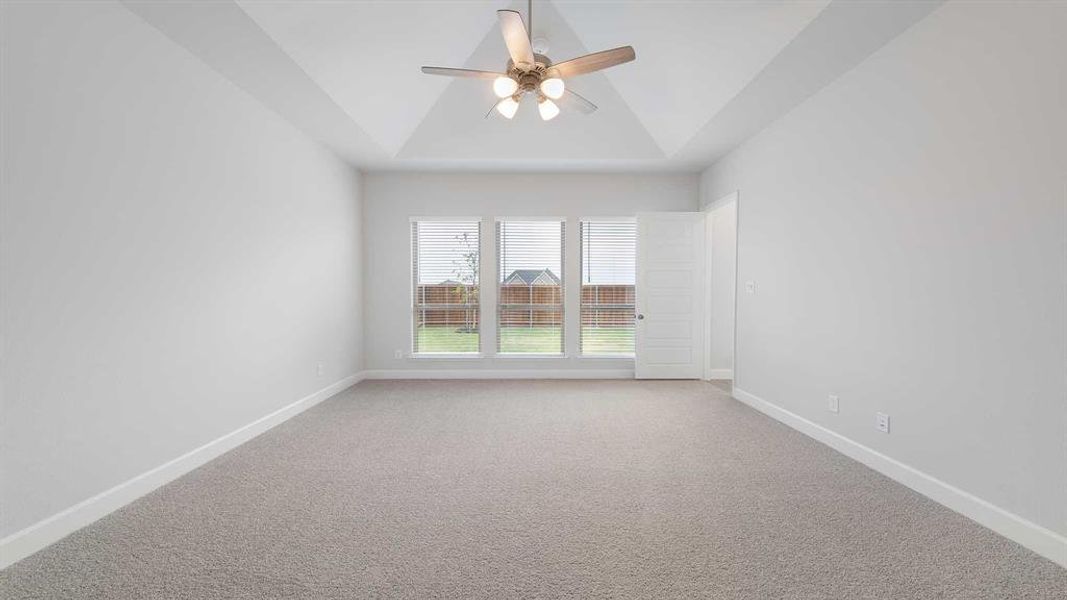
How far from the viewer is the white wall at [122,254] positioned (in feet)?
6.27

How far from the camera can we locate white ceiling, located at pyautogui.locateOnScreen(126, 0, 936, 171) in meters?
2.62

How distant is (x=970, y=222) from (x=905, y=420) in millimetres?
1148

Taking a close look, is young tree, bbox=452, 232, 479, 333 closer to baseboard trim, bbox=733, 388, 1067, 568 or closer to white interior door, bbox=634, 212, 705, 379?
white interior door, bbox=634, 212, 705, 379

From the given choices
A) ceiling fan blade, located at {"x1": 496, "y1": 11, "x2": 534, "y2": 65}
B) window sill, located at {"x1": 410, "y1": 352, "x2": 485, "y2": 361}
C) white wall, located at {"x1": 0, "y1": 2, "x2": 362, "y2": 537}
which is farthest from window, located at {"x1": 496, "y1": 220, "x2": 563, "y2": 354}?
ceiling fan blade, located at {"x1": 496, "y1": 11, "x2": 534, "y2": 65}

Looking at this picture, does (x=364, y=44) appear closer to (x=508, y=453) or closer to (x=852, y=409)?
(x=508, y=453)

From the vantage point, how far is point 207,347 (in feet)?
9.74

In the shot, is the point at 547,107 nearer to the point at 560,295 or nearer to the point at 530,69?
the point at 530,69

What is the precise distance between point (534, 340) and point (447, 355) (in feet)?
3.67

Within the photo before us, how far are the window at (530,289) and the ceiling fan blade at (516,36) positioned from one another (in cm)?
303

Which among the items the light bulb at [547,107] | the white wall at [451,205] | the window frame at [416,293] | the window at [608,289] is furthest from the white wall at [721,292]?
the light bulb at [547,107]

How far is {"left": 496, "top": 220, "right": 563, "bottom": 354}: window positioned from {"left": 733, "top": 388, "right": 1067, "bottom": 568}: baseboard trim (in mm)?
2968

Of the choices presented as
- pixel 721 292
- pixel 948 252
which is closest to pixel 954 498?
pixel 948 252

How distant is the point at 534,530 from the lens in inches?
80.9

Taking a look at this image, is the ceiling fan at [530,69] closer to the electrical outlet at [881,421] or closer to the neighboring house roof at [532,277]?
the electrical outlet at [881,421]
